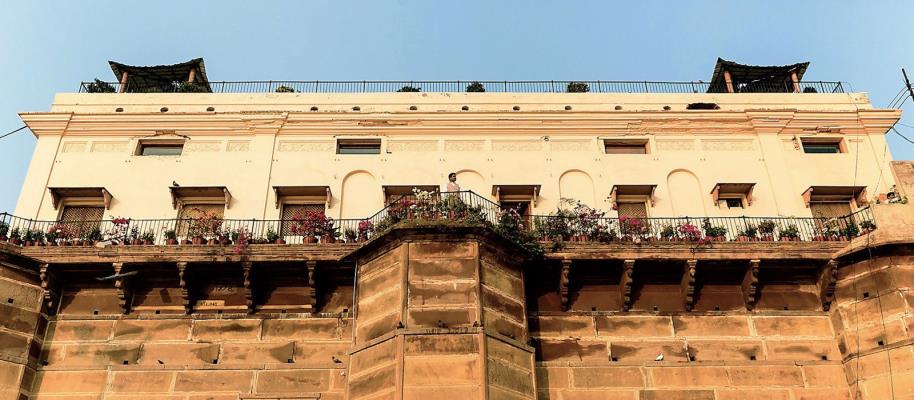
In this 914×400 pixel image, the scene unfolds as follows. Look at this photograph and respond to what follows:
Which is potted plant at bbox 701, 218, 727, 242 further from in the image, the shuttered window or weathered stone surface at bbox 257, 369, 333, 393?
the shuttered window

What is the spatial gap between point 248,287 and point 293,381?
2272mm

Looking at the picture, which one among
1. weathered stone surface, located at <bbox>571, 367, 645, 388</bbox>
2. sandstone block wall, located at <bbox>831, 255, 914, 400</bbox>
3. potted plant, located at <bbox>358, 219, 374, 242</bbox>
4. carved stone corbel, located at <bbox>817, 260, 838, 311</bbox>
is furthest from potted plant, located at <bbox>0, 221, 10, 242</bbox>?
sandstone block wall, located at <bbox>831, 255, 914, 400</bbox>

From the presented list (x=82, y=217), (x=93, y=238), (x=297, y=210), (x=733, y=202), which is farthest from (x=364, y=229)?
(x=733, y=202)

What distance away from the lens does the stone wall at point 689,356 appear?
16141 mm

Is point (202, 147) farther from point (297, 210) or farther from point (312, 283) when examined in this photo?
point (312, 283)

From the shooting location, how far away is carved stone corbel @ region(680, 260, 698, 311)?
669 inches

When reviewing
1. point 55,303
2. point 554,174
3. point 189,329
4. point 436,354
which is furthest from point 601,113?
point 55,303

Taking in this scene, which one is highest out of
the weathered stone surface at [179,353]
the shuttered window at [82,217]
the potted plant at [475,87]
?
the potted plant at [475,87]

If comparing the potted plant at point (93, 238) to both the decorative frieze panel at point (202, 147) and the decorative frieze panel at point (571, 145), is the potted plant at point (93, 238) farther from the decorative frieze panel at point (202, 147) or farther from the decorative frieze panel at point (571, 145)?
the decorative frieze panel at point (571, 145)

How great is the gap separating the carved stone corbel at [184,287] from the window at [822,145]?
15.6m

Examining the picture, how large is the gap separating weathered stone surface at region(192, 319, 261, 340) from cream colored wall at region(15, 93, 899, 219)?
326 cm

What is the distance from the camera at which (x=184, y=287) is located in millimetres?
17031

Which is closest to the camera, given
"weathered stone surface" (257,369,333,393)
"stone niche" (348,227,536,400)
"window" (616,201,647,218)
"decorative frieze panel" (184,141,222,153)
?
"stone niche" (348,227,536,400)

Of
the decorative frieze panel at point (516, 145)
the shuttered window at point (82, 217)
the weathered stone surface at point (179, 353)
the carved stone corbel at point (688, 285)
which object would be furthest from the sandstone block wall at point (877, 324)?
the shuttered window at point (82, 217)
